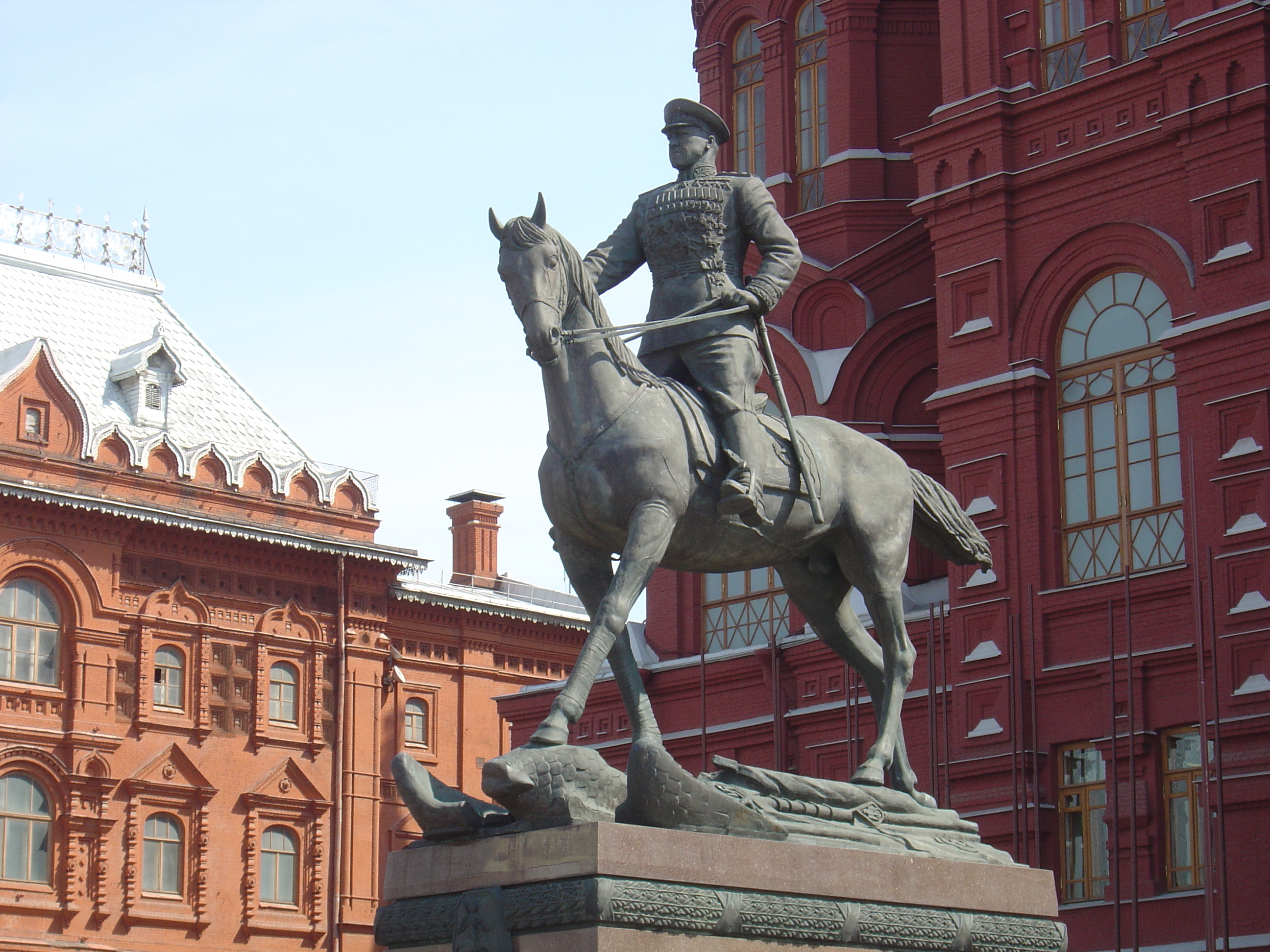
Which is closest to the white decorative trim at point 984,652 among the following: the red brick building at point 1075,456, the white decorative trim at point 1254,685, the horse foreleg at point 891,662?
the red brick building at point 1075,456

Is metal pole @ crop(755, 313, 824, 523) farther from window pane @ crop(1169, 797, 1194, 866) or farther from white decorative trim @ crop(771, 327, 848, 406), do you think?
white decorative trim @ crop(771, 327, 848, 406)

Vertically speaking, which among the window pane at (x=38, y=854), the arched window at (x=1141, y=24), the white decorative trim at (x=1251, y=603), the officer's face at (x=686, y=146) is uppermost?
the arched window at (x=1141, y=24)

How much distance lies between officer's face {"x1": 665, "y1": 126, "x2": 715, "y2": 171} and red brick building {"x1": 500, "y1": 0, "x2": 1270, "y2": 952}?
12.2 m

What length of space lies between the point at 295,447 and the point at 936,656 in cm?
2018

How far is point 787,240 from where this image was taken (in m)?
11.1

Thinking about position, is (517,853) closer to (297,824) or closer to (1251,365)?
(1251,365)

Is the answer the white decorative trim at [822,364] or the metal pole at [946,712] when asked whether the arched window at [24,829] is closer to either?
the white decorative trim at [822,364]

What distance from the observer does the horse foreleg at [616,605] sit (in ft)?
31.3

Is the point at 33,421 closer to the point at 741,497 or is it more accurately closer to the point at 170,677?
the point at 170,677

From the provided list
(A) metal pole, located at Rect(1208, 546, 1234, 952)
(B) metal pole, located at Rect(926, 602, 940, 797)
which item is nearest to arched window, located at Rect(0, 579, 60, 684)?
(B) metal pole, located at Rect(926, 602, 940, 797)

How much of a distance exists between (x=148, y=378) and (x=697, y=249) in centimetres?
3122

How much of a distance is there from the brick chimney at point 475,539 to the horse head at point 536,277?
37.0m

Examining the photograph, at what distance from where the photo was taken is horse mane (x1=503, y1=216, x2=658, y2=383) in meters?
9.87

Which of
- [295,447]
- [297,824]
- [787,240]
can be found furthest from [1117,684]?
[295,447]
